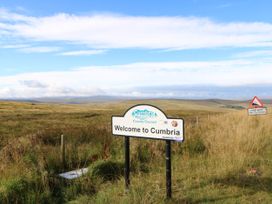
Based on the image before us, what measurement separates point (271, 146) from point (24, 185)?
23.1 feet

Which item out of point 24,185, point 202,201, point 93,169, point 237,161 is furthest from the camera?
point 237,161

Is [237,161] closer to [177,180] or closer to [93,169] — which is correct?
[177,180]

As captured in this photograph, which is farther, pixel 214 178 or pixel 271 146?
pixel 271 146

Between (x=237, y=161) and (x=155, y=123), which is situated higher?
(x=155, y=123)

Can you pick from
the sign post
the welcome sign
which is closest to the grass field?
the sign post

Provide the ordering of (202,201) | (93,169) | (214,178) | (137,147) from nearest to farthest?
(202,201), (214,178), (93,169), (137,147)

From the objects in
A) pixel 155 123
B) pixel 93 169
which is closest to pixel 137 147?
pixel 93 169

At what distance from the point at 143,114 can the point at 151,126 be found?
27 centimetres

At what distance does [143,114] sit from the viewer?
19.4 feet

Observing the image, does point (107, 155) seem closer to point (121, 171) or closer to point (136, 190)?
point (121, 171)

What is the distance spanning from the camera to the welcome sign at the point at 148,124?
17.9ft

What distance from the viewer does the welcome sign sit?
5.45m

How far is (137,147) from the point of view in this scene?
29.2 ft

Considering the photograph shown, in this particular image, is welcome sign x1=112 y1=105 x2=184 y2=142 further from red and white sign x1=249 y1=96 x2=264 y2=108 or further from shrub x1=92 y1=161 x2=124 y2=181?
red and white sign x1=249 y1=96 x2=264 y2=108
